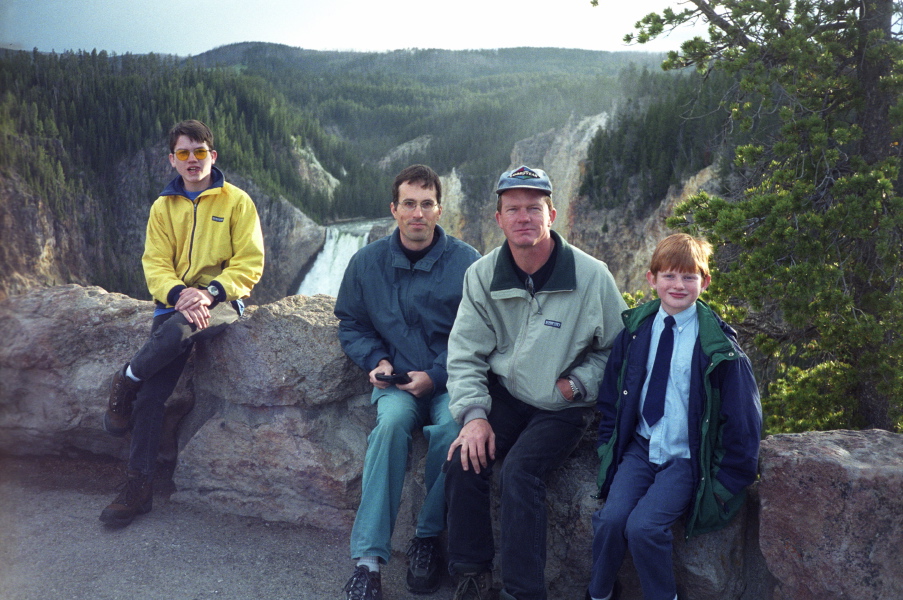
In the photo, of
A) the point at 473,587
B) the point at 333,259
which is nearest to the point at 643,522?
the point at 473,587

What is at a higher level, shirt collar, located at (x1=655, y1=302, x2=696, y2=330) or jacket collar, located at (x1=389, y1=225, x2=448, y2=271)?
jacket collar, located at (x1=389, y1=225, x2=448, y2=271)

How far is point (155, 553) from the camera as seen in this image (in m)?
3.76

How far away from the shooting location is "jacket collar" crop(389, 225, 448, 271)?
3.97 m

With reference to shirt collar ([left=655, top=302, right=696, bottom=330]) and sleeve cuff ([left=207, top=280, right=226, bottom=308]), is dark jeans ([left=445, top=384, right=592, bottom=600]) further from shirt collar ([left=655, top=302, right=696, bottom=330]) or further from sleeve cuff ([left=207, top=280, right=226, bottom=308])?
sleeve cuff ([left=207, top=280, right=226, bottom=308])

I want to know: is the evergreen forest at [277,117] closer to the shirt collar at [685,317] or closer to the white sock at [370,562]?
the white sock at [370,562]

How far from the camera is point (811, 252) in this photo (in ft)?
22.3

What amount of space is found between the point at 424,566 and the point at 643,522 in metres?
1.20

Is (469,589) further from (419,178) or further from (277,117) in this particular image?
(277,117)

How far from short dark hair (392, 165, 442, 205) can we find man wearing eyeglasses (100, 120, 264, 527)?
114 cm

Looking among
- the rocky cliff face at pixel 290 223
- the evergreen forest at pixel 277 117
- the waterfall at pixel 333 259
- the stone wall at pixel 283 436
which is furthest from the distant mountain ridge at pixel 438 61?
the stone wall at pixel 283 436

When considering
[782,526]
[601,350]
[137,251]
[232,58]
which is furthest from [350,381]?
[232,58]

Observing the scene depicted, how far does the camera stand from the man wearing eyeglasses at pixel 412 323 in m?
3.50

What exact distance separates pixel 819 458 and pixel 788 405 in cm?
481

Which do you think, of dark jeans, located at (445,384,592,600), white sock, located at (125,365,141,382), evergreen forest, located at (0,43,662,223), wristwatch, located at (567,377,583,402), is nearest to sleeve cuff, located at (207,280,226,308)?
white sock, located at (125,365,141,382)
